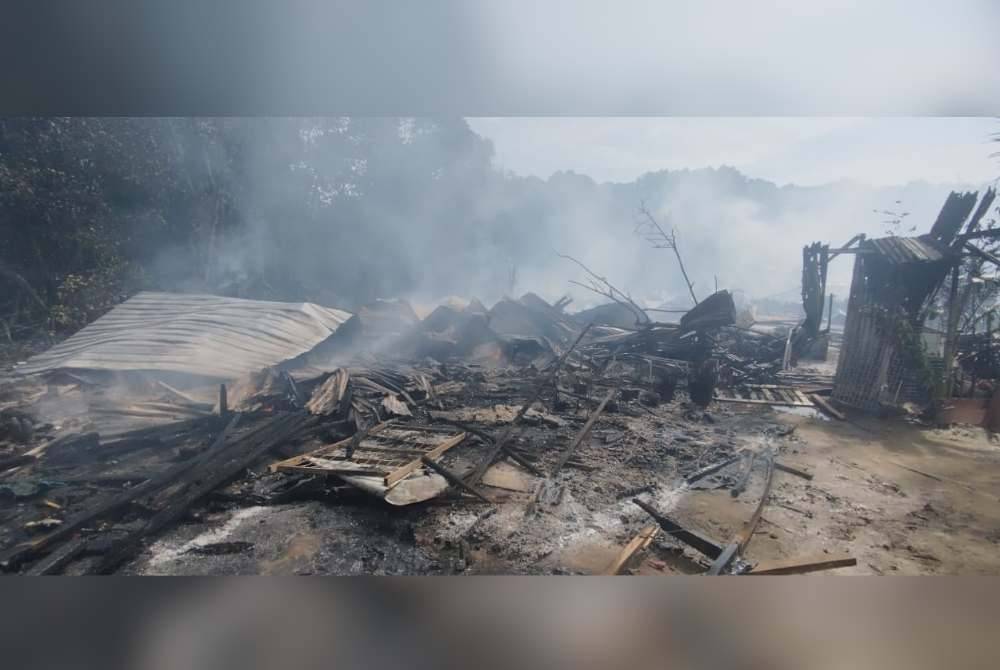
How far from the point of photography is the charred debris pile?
4.23 metres

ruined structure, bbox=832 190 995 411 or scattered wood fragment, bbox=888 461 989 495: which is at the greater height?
ruined structure, bbox=832 190 995 411

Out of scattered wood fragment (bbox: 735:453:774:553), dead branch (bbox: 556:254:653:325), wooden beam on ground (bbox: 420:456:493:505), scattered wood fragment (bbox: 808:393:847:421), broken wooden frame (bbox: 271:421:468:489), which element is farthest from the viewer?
dead branch (bbox: 556:254:653:325)

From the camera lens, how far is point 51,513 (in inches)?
161

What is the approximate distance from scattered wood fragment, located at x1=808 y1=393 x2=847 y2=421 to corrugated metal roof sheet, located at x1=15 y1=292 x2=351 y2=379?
931cm

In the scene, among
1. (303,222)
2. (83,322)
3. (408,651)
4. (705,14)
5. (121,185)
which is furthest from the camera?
(303,222)

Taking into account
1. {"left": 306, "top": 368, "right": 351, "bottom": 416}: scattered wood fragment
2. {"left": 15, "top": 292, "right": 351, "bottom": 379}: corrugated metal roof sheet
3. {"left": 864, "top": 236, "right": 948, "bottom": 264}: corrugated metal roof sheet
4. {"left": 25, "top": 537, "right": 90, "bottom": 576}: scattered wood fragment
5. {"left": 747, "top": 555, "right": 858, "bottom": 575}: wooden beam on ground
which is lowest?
{"left": 25, "top": 537, "right": 90, "bottom": 576}: scattered wood fragment

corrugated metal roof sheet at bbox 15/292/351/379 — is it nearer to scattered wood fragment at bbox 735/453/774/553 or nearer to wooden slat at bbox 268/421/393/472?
wooden slat at bbox 268/421/393/472

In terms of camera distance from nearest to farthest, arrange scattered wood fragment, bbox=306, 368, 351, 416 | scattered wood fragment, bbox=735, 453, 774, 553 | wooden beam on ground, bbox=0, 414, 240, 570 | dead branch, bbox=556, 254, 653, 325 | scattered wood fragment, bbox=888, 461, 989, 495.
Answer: wooden beam on ground, bbox=0, 414, 240, 570
scattered wood fragment, bbox=735, 453, 774, 553
scattered wood fragment, bbox=888, 461, 989, 495
scattered wood fragment, bbox=306, 368, 351, 416
dead branch, bbox=556, 254, 653, 325

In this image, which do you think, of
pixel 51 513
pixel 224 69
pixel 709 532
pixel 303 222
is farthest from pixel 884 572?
pixel 303 222

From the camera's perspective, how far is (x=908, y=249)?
7148 millimetres

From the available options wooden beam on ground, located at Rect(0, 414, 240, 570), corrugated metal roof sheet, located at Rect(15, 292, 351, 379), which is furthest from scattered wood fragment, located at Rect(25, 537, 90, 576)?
corrugated metal roof sheet, located at Rect(15, 292, 351, 379)

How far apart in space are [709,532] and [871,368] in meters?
A: 5.58

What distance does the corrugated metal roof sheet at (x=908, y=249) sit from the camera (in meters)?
7.01

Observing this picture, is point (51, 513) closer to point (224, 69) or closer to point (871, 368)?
point (224, 69)
